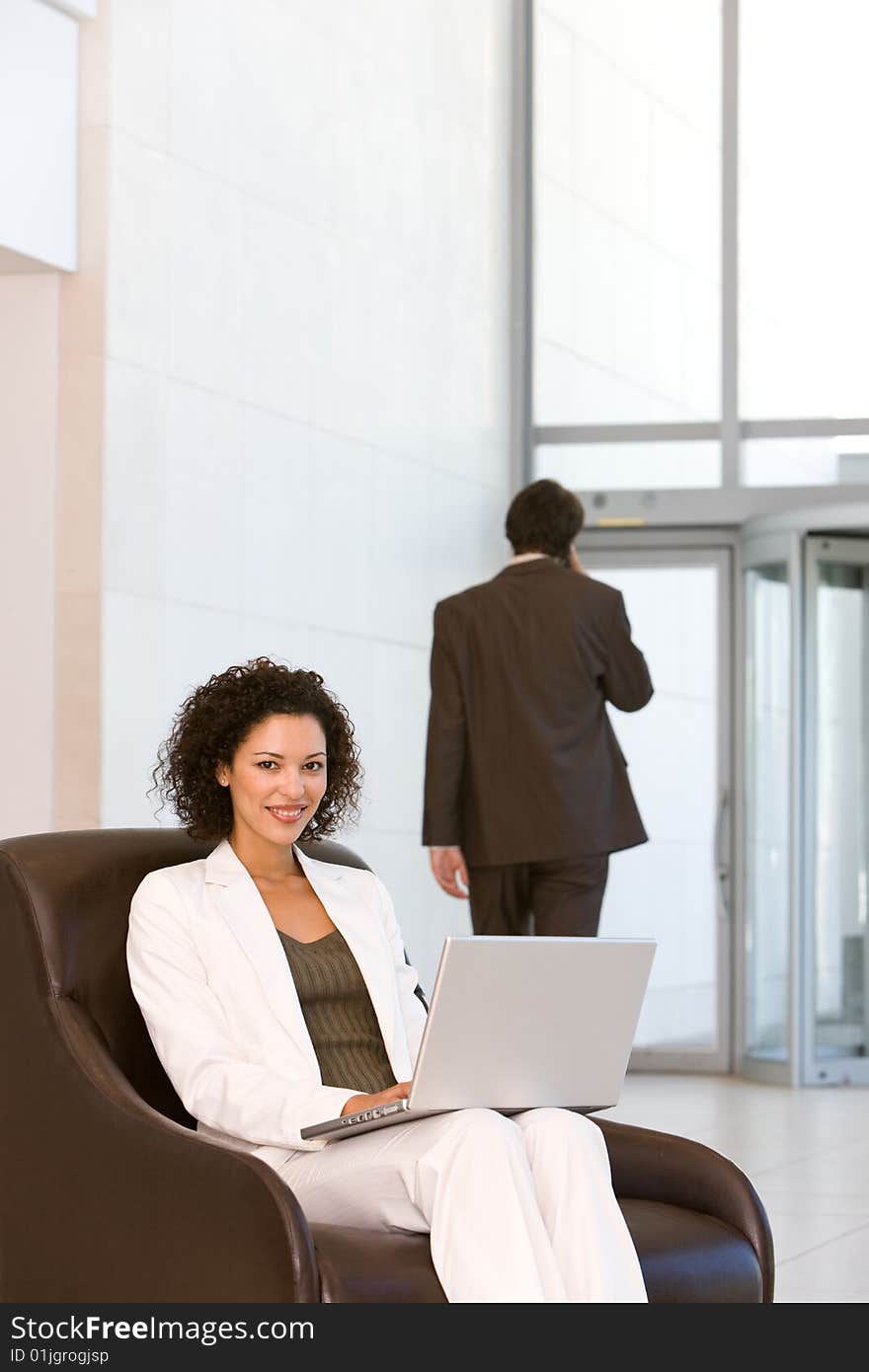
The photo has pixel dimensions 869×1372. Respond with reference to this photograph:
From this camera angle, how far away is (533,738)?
18.3 feet

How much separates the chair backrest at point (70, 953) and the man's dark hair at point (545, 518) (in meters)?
2.56

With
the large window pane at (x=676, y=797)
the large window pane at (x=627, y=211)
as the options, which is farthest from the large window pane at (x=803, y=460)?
the large window pane at (x=676, y=797)

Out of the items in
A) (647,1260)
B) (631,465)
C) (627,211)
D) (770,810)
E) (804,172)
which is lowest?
(647,1260)

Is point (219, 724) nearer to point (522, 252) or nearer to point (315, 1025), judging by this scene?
point (315, 1025)

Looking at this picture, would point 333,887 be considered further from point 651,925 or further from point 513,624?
point 651,925

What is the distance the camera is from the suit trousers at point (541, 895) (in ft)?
18.2

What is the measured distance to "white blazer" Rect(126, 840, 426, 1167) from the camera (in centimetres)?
299

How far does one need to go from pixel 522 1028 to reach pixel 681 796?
646cm

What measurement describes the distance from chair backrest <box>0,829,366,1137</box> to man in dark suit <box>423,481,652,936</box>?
2339 millimetres

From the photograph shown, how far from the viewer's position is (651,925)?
928 centimetres

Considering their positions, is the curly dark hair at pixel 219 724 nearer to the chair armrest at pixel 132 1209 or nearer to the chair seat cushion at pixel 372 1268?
the chair armrest at pixel 132 1209

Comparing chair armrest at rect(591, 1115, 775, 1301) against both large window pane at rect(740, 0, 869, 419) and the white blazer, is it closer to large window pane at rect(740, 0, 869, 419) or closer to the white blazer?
the white blazer

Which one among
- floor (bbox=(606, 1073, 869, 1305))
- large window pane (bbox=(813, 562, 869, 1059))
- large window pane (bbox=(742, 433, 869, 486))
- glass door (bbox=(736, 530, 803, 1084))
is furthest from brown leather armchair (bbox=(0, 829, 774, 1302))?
large window pane (bbox=(742, 433, 869, 486))

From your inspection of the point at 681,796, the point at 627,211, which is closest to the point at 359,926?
the point at 681,796
